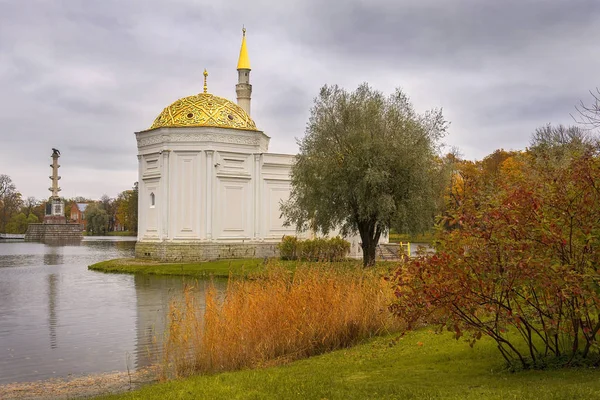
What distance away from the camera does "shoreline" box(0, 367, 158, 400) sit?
8797mm

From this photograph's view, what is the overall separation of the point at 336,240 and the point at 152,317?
1867 cm

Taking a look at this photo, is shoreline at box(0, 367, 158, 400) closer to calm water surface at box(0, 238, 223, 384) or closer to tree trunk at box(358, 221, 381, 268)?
calm water surface at box(0, 238, 223, 384)

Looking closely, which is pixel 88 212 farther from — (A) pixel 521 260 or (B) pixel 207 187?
(A) pixel 521 260

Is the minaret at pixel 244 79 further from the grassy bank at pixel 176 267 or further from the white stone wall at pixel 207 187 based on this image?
the grassy bank at pixel 176 267

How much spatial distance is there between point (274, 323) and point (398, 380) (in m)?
3.19

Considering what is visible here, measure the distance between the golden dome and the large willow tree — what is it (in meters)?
12.2

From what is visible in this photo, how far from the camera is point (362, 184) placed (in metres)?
22.4

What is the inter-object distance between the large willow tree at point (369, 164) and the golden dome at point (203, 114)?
12.2 meters

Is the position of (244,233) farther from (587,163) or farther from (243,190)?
(587,163)

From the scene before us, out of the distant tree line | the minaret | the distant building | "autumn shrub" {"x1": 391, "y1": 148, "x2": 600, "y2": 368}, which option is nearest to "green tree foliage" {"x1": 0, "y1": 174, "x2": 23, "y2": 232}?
the distant tree line

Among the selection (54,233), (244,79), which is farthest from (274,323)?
(54,233)

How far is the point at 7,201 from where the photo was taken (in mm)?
99812

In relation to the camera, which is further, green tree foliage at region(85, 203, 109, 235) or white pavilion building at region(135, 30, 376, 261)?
green tree foliage at region(85, 203, 109, 235)

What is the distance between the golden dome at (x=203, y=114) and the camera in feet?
116
